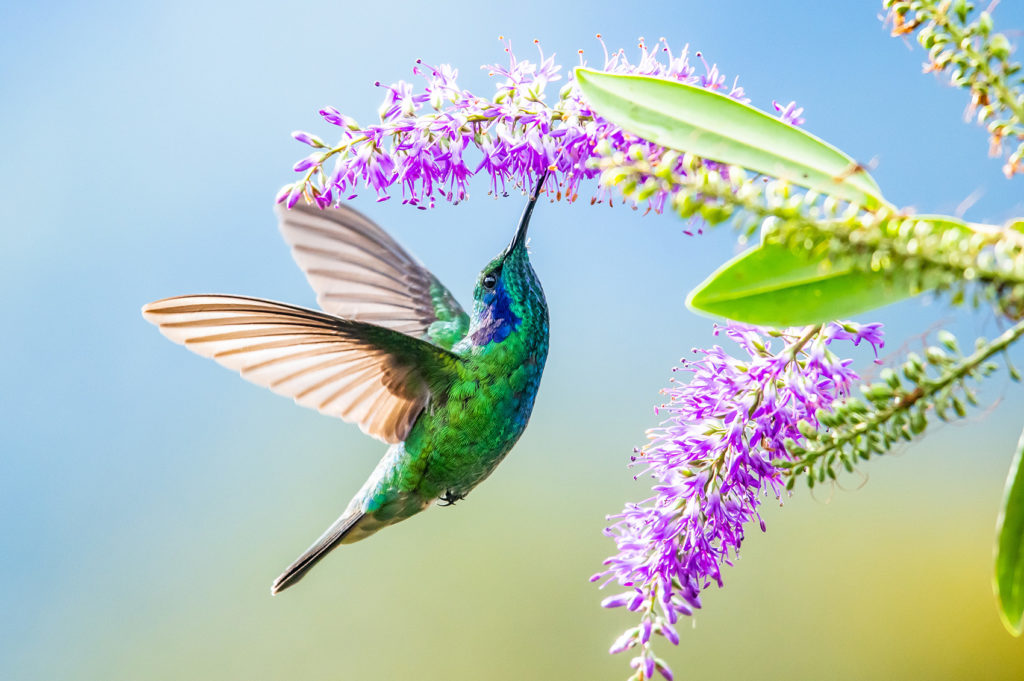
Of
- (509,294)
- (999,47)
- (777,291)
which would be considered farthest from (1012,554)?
(509,294)

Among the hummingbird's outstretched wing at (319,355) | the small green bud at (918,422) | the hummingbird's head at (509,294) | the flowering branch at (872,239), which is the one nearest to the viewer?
the flowering branch at (872,239)

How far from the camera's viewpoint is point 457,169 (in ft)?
4.91

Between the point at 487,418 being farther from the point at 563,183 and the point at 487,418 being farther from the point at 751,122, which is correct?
the point at 751,122

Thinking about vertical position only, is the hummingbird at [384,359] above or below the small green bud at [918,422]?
above

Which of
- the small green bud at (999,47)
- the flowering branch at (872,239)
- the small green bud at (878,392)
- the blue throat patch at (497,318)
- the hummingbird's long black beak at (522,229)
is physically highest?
the hummingbird's long black beak at (522,229)

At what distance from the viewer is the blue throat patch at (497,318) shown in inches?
71.5

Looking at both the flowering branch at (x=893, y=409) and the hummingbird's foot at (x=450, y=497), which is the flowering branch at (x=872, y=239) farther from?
the hummingbird's foot at (x=450, y=497)

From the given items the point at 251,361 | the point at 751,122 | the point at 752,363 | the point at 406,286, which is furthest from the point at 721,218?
the point at 406,286

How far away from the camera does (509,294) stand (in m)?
1.81

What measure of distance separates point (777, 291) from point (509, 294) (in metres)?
0.97

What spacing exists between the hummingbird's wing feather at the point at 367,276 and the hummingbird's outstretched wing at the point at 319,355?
286mm

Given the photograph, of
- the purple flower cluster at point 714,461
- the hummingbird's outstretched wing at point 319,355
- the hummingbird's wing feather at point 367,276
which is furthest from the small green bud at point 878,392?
the hummingbird's wing feather at point 367,276

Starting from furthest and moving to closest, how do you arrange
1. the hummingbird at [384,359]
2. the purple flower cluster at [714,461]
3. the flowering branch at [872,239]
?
the hummingbird at [384,359] → the purple flower cluster at [714,461] → the flowering branch at [872,239]

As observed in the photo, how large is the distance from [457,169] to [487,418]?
0.56 metres
